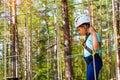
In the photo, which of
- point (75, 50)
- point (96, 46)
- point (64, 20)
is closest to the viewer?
point (96, 46)

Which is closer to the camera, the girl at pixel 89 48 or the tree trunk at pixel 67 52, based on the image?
the girl at pixel 89 48

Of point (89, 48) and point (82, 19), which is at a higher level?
point (82, 19)

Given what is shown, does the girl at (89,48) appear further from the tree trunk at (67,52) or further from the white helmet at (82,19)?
the tree trunk at (67,52)

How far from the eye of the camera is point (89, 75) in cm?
179

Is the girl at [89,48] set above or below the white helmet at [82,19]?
below

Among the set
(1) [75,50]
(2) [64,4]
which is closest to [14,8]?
(2) [64,4]

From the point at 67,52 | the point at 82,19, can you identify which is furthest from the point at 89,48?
the point at 67,52

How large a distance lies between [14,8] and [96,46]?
7.81 meters

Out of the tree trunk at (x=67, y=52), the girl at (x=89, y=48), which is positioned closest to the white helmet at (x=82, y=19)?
the girl at (x=89, y=48)

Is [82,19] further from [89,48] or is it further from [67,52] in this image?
[67,52]

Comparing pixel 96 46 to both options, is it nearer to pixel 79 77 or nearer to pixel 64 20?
pixel 64 20

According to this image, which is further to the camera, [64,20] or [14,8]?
[14,8]

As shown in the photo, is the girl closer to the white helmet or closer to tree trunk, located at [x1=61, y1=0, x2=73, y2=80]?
the white helmet

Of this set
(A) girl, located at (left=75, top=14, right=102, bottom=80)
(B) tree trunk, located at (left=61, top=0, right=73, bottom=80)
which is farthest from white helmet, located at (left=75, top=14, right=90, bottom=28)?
(B) tree trunk, located at (left=61, top=0, right=73, bottom=80)
